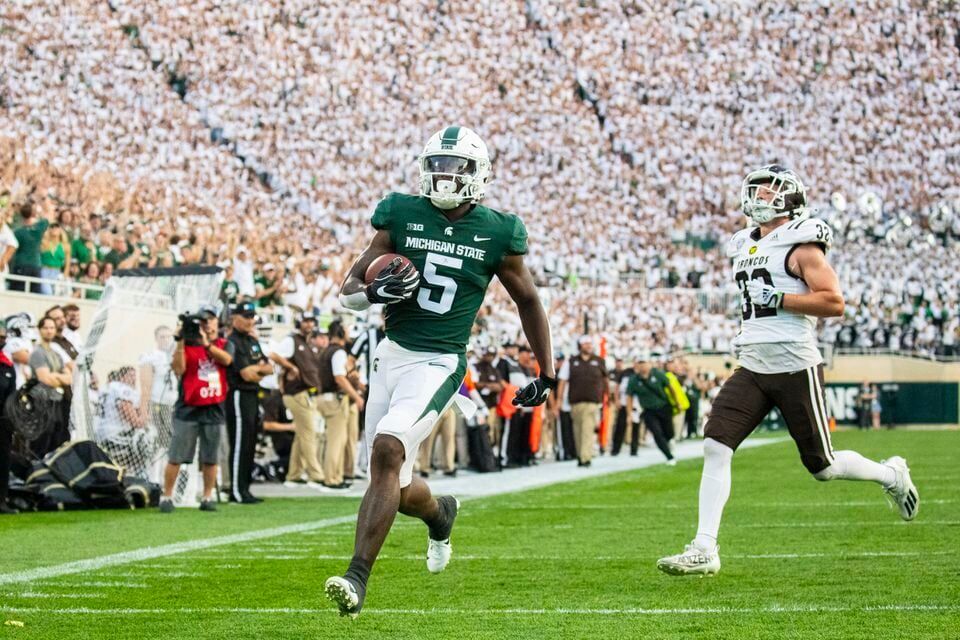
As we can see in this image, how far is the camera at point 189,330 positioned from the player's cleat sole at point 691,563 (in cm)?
585

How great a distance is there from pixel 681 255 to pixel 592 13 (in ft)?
32.8

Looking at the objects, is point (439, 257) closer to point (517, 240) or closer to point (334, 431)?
point (517, 240)

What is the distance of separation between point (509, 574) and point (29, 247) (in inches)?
413

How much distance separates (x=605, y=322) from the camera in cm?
3472

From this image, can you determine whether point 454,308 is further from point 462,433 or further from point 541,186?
point 541,186

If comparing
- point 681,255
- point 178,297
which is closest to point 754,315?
point 178,297

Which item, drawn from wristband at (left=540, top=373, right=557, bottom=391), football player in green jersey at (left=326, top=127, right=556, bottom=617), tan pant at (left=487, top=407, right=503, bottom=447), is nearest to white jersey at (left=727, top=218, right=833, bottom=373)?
wristband at (left=540, top=373, right=557, bottom=391)

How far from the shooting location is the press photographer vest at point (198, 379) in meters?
11.8

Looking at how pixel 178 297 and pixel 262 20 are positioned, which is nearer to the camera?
pixel 178 297

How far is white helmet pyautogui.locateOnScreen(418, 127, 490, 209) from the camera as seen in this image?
19.6 ft

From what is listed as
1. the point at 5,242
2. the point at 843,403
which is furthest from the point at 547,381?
the point at 843,403

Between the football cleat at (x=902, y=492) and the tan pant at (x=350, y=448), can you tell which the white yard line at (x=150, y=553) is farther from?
the tan pant at (x=350, y=448)

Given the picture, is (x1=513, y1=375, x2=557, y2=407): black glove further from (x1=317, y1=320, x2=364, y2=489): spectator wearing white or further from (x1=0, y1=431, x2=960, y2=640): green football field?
(x1=317, y1=320, x2=364, y2=489): spectator wearing white

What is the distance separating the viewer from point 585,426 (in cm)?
1964
